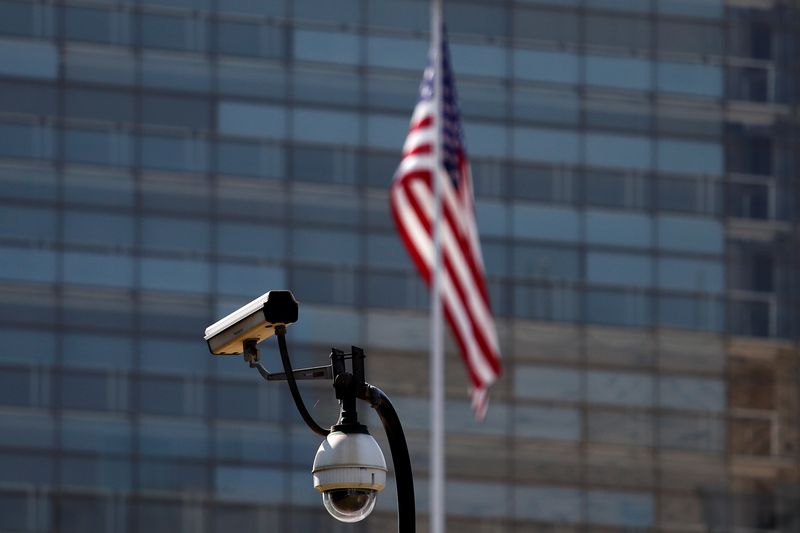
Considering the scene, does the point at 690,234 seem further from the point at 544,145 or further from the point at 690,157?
the point at 544,145

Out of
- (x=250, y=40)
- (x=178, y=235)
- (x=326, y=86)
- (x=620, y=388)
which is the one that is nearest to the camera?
(x=178, y=235)

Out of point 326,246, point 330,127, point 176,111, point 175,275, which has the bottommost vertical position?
point 175,275

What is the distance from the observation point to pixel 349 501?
51.3 ft

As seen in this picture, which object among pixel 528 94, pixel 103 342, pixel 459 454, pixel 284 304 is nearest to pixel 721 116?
pixel 528 94

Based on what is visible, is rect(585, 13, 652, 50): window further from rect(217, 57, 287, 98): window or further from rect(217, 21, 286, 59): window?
rect(217, 57, 287, 98): window

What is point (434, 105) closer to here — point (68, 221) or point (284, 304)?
point (68, 221)

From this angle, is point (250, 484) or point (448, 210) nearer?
point (448, 210)

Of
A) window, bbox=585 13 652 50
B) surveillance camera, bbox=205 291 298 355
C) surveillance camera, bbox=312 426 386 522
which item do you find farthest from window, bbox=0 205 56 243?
surveillance camera, bbox=312 426 386 522

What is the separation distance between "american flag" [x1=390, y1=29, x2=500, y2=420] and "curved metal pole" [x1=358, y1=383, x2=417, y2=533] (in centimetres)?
3103

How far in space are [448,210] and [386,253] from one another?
932 inches

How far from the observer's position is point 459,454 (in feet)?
235

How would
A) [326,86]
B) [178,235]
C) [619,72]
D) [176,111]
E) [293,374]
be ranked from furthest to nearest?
[619,72] < [326,86] < [176,111] < [178,235] < [293,374]

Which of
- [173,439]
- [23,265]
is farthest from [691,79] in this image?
[23,265]

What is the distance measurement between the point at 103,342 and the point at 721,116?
20.8 m
